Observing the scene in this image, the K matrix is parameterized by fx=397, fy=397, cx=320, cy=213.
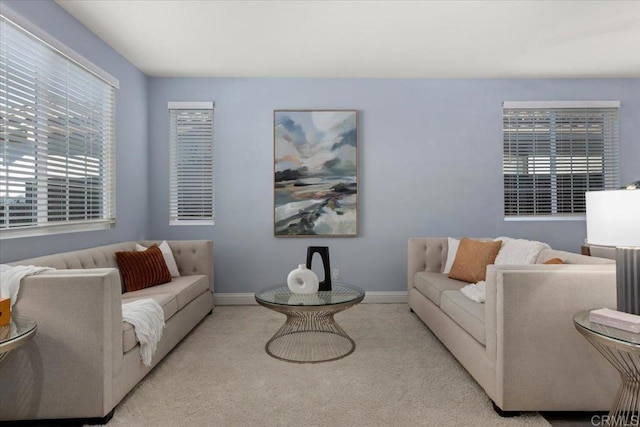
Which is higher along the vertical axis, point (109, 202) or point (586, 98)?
point (586, 98)

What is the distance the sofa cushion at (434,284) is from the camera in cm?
330

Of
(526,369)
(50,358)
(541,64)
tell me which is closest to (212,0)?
(50,358)

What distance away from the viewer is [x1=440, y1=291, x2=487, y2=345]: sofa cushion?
2357 mm

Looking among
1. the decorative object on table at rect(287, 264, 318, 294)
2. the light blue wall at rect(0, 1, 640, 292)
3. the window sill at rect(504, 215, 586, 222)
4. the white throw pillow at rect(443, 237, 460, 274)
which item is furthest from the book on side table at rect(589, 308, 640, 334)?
the window sill at rect(504, 215, 586, 222)

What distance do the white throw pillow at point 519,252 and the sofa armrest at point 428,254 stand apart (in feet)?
2.22

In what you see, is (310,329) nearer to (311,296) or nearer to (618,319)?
(311,296)

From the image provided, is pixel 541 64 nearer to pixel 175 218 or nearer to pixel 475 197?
pixel 475 197

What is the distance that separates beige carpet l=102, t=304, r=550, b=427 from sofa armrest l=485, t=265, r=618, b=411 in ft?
0.65

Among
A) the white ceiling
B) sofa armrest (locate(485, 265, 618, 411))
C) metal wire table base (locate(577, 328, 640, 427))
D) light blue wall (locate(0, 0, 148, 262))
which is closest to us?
metal wire table base (locate(577, 328, 640, 427))

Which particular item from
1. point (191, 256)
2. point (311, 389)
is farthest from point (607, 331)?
point (191, 256)

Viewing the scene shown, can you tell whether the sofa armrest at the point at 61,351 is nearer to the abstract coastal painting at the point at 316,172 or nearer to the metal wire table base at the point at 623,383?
the metal wire table base at the point at 623,383

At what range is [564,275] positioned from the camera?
2059mm

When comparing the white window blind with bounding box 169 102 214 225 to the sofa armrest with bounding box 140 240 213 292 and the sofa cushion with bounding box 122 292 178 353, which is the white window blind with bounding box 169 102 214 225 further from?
the sofa cushion with bounding box 122 292 178 353

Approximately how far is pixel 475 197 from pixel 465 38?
1.84 meters
